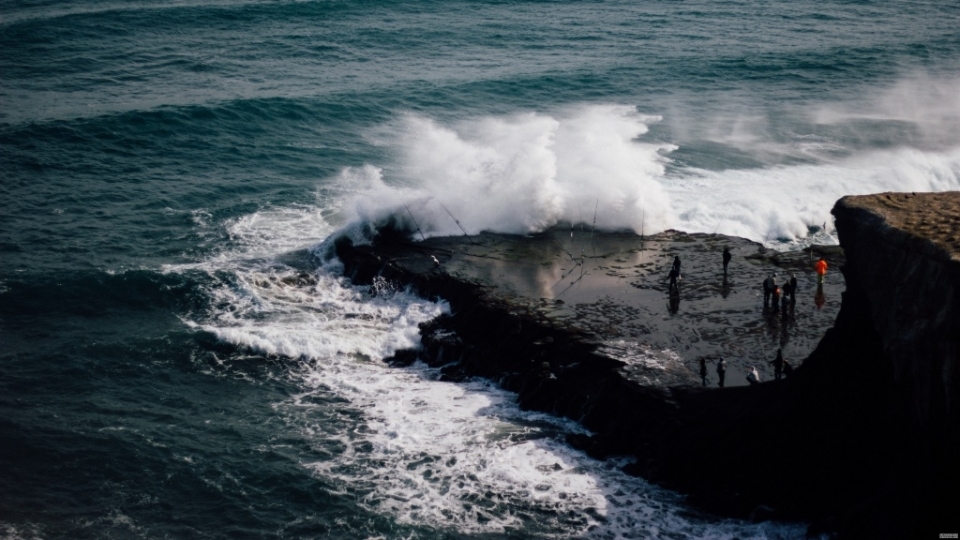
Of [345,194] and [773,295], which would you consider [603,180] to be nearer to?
[345,194]

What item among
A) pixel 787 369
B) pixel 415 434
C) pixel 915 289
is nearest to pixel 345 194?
pixel 415 434

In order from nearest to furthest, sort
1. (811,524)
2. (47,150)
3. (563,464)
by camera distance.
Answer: (811,524)
(563,464)
(47,150)

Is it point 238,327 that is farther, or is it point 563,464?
point 238,327

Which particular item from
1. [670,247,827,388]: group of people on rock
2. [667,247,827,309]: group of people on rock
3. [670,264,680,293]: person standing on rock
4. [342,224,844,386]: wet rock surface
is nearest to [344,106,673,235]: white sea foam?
[342,224,844,386]: wet rock surface

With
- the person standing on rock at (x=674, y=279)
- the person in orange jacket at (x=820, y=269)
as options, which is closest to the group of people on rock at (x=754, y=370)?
the person standing on rock at (x=674, y=279)

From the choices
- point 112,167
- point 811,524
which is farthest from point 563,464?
point 112,167

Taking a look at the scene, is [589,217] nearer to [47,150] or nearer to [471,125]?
[471,125]
